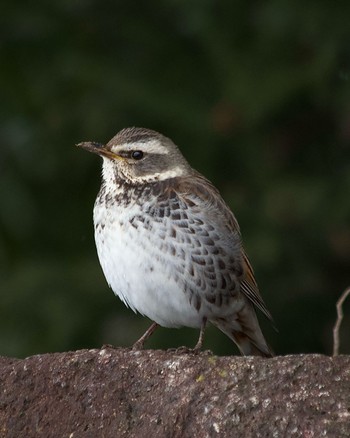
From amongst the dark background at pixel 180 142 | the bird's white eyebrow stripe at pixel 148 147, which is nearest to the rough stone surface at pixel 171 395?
the bird's white eyebrow stripe at pixel 148 147

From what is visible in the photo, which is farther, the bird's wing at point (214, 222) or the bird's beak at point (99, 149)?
the bird's beak at point (99, 149)

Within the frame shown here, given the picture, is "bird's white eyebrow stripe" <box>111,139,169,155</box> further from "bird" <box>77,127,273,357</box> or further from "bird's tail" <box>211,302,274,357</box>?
"bird's tail" <box>211,302,274,357</box>

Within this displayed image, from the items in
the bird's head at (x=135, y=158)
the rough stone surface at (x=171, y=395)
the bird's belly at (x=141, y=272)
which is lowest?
the bird's belly at (x=141, y=272)

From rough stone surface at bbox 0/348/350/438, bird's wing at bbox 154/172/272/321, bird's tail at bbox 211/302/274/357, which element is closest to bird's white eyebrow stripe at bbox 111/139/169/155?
bird's wing at bbox 154/172/272/321

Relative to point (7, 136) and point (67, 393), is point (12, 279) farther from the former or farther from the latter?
point (67, 393)

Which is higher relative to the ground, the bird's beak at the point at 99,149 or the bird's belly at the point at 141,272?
the bird's beak at the point at 99,149

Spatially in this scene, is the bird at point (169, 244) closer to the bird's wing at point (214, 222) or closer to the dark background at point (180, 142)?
the bird's wing at point (214, 222)

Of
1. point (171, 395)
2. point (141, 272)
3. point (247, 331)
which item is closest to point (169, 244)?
point (141, 272)
